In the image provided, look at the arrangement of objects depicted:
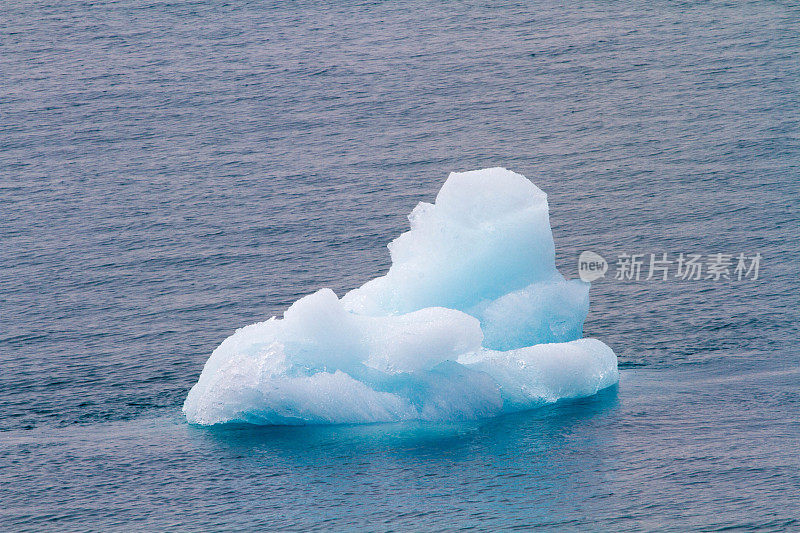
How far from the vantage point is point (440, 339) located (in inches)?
971

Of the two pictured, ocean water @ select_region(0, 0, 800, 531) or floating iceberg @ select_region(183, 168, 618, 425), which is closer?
ocean water @ select_region(0, 0, 800, 531)

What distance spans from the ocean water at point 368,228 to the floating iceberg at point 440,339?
0.69 meters

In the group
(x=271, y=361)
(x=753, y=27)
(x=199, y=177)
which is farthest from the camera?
(x=753, y=27)

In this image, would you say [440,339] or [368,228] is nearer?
[440,339]

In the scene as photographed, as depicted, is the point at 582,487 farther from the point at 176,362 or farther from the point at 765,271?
the point at 765,271

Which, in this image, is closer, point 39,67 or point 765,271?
point 765,271

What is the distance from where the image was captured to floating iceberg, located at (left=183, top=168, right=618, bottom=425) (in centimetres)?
2516

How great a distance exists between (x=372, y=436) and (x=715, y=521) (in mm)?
8058

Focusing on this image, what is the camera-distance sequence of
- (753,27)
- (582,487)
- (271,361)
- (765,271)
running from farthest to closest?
(753,27), (765,271), (271,361), (582,487)

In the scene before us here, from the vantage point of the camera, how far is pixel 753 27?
55.2 m

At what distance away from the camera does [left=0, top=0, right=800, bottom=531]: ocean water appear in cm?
2177

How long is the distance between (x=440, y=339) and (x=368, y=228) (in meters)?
16.4

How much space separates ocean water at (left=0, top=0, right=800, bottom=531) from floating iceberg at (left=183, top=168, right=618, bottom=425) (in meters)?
0.69

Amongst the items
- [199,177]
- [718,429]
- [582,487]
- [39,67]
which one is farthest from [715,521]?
[39,67]
